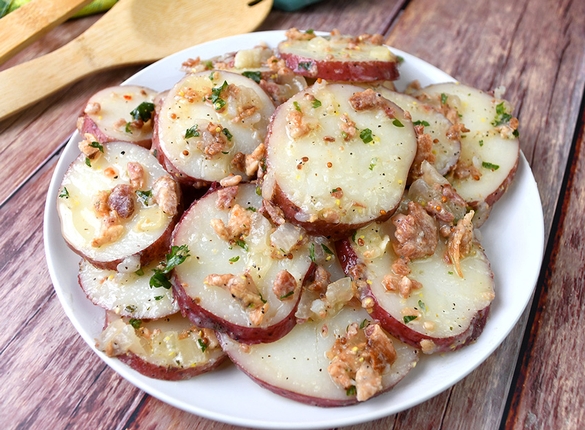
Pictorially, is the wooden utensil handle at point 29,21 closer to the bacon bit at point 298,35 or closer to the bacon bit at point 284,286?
the bacon bit at point 298,35

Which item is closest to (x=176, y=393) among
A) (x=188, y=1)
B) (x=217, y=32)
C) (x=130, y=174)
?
(x=130, y=174)

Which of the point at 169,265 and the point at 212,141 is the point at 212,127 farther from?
the point at 169,265

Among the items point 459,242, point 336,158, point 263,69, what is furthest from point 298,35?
point 459,242

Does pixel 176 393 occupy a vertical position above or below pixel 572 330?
above

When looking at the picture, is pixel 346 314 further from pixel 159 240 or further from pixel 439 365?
pixel 159 240

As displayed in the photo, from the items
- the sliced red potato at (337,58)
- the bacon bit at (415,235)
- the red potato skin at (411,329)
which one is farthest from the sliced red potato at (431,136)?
the red potato skin at (411,329)

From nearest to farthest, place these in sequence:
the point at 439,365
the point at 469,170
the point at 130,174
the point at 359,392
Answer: the point at 359,392 → the point at 439,365 → the point at 130,174 → the point at 469,170

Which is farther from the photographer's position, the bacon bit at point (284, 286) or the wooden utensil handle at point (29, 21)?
the wooden utensil handle at point (29, 21)
